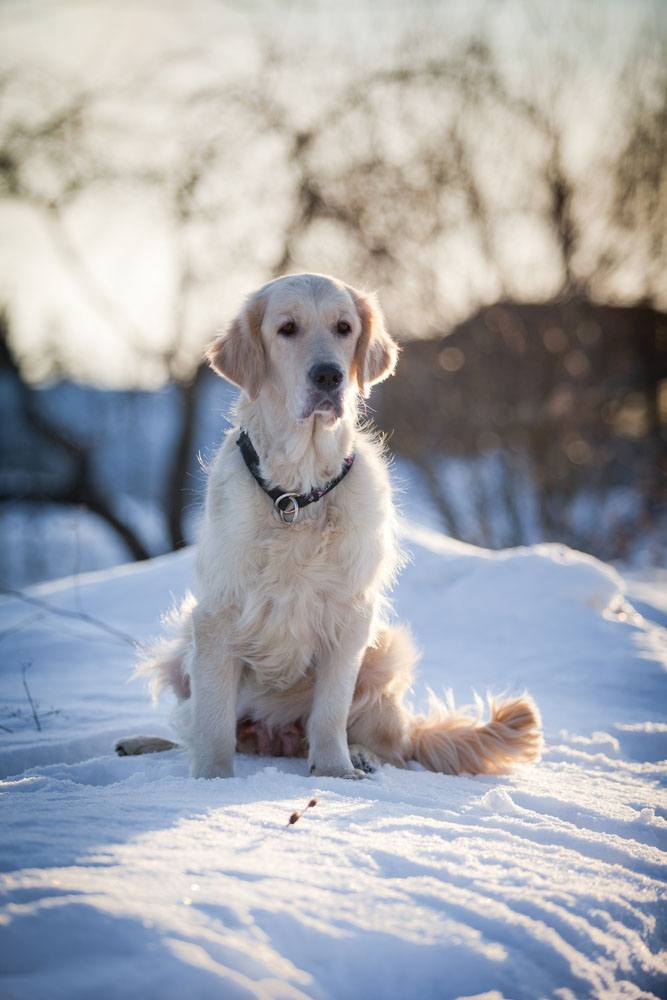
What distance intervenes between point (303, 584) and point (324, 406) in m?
0.67

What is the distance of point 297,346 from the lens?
3.18 meters

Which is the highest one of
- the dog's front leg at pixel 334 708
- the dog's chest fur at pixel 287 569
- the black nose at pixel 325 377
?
the black nose at pixel 325 377

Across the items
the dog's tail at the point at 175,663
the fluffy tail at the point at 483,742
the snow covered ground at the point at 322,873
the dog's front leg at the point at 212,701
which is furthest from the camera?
the dog's tail at the point at 175,663

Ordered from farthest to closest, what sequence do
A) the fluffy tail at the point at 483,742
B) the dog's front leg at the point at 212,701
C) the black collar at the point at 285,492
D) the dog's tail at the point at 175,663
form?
the dog's tail at the point at 175,663
the fluffy tail at the point at 483,742
the black collar at the point at 285,492
the dog's front leg at the point at 212,701

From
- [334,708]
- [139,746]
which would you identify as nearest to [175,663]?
[139,746]

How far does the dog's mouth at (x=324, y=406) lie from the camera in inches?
120

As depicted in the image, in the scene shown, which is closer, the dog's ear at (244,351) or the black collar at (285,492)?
the black collar at (285,492)

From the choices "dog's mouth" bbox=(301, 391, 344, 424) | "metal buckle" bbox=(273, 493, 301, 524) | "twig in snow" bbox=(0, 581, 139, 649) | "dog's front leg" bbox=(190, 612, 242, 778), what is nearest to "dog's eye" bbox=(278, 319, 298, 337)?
"dog's mouth" bbox=(301, 391, 344, 424)

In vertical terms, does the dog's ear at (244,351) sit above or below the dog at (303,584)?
above

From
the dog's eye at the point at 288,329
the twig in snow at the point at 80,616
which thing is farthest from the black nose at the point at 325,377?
Result: the twig in snow at the point at 80,616

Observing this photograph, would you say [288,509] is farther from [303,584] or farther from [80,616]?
[80,616]

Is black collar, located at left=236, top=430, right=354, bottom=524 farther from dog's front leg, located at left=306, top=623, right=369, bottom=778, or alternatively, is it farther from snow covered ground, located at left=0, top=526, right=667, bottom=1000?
snow covered ground, located at left=0, top=526, right=667, bottom=1000

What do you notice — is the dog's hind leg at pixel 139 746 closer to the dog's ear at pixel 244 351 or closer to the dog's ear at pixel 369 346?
the dog's ear at pixel 244 351

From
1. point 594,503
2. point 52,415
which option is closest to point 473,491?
point 594,503
